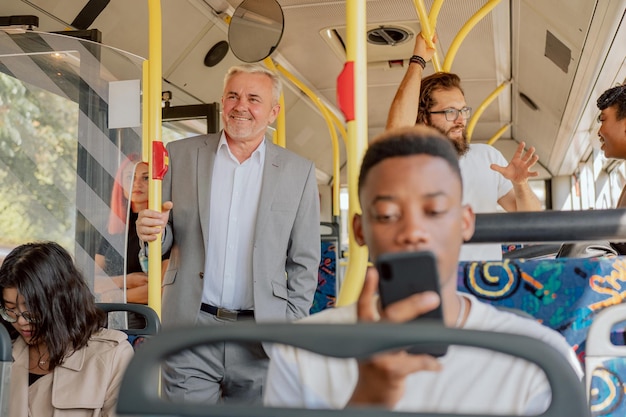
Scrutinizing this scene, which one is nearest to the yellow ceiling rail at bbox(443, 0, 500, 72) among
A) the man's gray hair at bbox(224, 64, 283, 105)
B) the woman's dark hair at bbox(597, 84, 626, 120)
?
the woman's dark hair at bbox(597, 84, 626, 120)

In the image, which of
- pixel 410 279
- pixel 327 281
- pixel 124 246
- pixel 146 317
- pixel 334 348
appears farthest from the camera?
pixel 327 281

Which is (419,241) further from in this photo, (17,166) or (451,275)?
(17,166)

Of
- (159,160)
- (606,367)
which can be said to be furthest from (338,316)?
(159,160)

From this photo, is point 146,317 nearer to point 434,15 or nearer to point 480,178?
point 480,178

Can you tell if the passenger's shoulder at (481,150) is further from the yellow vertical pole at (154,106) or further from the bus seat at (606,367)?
the bus seat at (606,367)

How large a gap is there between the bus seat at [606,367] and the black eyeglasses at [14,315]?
1756mm

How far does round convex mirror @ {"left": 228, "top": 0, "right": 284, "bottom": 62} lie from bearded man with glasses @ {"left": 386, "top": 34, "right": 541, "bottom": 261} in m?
1.38

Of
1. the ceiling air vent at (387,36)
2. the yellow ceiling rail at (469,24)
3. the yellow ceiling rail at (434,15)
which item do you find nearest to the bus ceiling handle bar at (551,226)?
the yellow ceiling rail at (434,15)

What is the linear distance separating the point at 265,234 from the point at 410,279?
1.70m

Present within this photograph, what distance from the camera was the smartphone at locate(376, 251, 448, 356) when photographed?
1066mm

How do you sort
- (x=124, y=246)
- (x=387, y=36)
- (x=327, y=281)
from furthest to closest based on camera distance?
1. (x=387, y=36)
2. (x=327, y=281)
3. (x=124, y=246)

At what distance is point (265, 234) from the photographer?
Answer: 108 inches

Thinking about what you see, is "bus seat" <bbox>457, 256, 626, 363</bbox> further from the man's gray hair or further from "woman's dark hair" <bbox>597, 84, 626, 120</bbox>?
"woman's dark hair" <bbox>597, 84, 626, 120</bbox>

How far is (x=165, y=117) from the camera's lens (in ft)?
21.0
